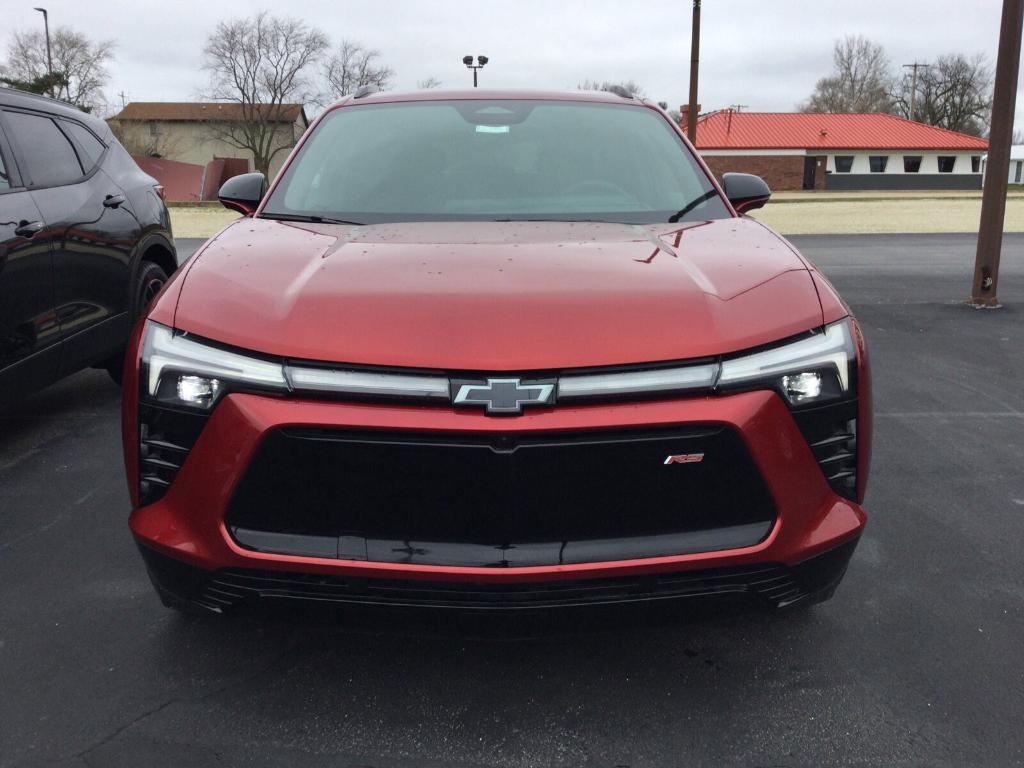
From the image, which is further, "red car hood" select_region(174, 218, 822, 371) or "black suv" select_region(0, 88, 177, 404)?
"black suv" select_region(0, 88, 177, 404)

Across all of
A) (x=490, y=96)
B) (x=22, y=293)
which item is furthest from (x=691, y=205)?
(x=22, y=293)

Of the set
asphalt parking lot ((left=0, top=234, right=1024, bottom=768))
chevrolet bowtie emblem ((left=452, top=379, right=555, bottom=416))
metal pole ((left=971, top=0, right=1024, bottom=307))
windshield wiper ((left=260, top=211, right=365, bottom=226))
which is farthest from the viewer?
metal pole ((left=971, top=0, right=1024, bottom=307))

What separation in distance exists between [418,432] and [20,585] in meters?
1.95

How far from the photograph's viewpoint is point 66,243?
4.57 metres

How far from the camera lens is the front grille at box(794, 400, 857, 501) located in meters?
2.14

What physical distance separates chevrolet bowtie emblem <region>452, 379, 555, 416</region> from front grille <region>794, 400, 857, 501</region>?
60 cm

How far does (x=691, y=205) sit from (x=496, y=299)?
1.32 meters

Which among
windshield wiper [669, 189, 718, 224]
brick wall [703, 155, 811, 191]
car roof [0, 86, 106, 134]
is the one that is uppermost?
car roof [0, 86, 106, 134]

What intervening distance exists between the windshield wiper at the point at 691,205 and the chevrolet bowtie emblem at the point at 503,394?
4.15 ft

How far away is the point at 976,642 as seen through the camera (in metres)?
2.74

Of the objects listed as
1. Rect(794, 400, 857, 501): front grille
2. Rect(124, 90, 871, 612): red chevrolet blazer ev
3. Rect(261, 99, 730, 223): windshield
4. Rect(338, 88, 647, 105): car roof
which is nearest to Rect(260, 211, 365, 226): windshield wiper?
Rect(261, 99, 730, 223): windshield

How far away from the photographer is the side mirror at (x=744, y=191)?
363cm

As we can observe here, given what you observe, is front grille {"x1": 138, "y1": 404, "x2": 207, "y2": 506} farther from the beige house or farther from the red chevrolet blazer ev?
the beige house

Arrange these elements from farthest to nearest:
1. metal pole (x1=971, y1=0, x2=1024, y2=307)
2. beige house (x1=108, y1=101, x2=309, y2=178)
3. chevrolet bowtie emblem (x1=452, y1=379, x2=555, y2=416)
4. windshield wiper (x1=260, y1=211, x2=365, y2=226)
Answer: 1. beige house (x1=108, y1=101, x2=309, y2=178)
2. metal pole (x1=971, y1=0, x2=1024, y2=307)
3. windshield wiper (x1=260, y1=211, x2=365, y2=226)
4. chevrolet bowtie emblem (x1=452, y1=379, x2=555, y2=416)
